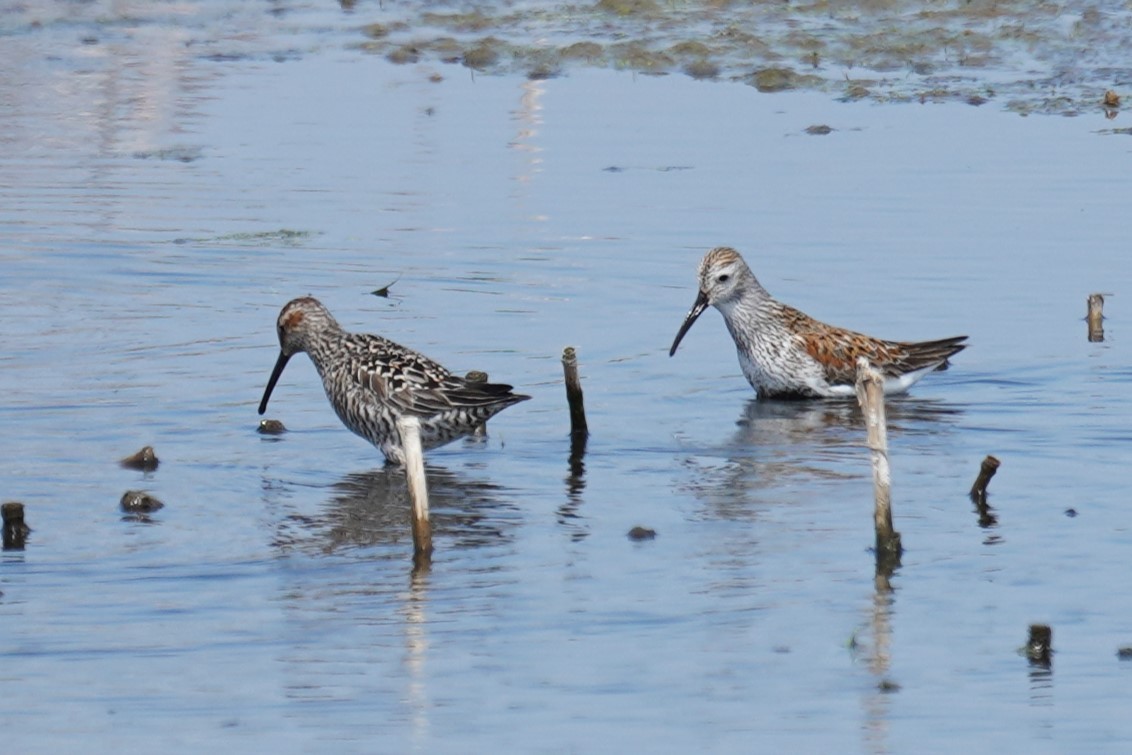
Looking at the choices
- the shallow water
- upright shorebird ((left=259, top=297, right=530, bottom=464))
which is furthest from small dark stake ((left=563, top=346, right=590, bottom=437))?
upright shorebird ((left=259, top=297, right=530, bottom=464))

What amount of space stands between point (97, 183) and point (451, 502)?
33.3ft

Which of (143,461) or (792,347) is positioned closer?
(143,461)

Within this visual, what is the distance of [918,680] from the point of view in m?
10.3

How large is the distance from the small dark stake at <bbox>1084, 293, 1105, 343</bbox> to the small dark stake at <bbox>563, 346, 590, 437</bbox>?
416 cm

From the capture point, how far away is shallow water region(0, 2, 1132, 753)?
1023 cm

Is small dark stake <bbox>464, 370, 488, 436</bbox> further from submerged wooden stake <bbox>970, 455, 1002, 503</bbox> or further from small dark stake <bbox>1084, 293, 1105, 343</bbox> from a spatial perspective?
small dark stake <bbox>1084, 293, 1105, 343</bbox>

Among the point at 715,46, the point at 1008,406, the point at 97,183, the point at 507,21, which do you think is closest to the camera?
the point at 1008,406

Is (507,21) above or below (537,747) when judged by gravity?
above

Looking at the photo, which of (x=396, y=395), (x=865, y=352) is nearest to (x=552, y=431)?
(x=396, y=395)

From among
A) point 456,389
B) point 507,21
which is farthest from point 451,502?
point 507,21

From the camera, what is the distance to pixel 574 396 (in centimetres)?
1452

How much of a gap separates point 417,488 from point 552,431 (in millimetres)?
3393

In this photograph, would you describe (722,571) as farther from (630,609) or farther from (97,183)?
(97,183)

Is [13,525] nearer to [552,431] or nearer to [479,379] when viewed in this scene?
[479,379]
